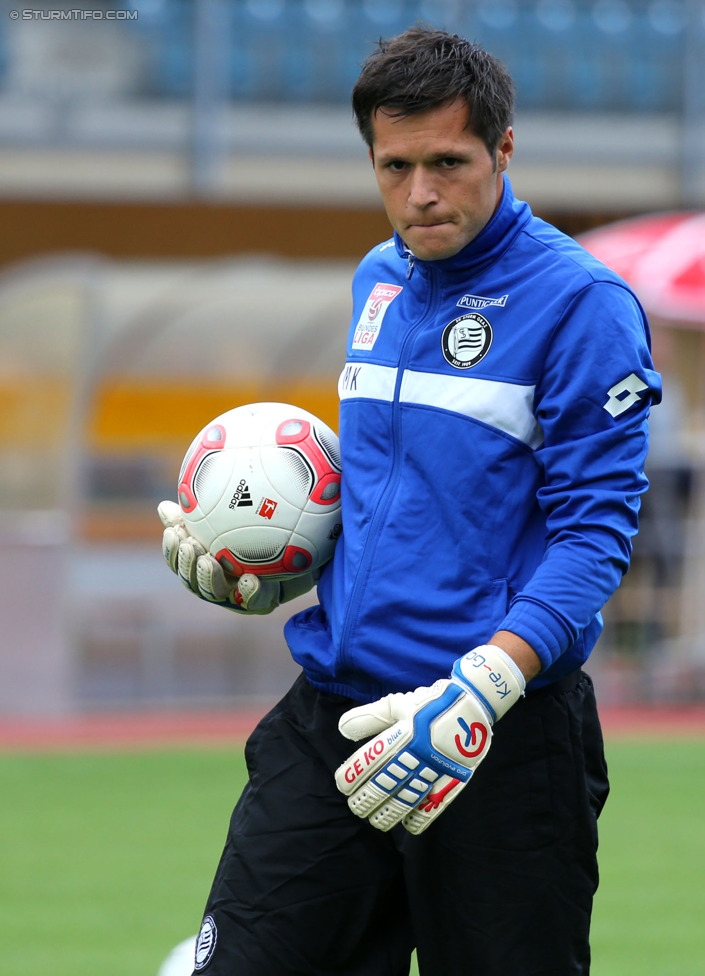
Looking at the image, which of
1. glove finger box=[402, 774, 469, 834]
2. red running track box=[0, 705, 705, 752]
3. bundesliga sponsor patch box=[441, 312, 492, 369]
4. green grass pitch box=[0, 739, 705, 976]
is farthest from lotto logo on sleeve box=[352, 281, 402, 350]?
red running track box=[0, 705, 705, 752]

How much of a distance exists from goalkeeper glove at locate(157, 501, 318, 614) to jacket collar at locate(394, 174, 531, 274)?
2.32ft

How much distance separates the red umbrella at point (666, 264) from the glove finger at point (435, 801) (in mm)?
6768

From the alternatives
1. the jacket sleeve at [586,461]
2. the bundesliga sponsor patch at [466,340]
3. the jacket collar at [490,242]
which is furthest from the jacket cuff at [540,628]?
the jacket collar at [490,242]

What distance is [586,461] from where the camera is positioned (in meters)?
2.51

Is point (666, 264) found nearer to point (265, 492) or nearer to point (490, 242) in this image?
→ point (265, 492)

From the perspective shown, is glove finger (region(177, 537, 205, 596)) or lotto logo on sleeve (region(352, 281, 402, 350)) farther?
glove finger (region(177, 537, 205, 596))

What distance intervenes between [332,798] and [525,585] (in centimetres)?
51

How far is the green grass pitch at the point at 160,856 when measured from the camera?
4906 mm

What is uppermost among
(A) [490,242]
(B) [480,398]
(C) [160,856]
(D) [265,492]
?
(A) [490,242]

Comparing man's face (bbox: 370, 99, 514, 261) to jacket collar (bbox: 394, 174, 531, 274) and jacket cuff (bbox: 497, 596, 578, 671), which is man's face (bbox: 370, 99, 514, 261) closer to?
jacket collar (bbox: 394, 174, 531, 274)

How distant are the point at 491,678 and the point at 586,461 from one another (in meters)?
0.39

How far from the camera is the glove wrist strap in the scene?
93.8 inches

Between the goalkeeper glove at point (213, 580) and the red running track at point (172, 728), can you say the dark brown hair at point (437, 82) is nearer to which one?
the goalkeeper glove at point (213, 580)

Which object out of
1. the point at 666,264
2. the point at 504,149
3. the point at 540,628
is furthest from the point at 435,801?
the point at 666,264
